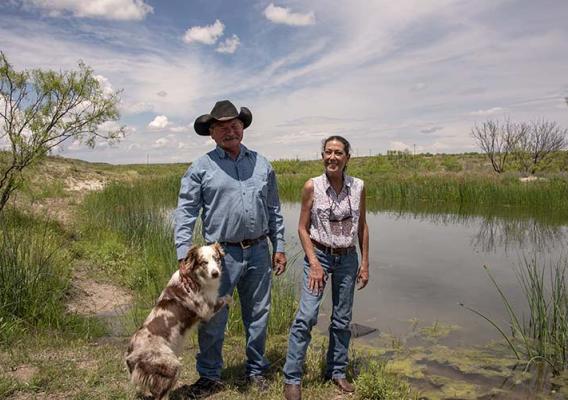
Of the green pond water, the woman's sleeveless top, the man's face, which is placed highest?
the man's face

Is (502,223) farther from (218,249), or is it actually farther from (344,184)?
(218,249)

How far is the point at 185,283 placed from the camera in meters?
3.58

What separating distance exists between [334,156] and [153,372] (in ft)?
7.33

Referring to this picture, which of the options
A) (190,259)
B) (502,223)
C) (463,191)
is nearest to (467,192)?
(463,191)

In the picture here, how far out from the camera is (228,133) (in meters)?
3.72

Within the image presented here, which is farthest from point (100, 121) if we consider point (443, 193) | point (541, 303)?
point (443, 193)

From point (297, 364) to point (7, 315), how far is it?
3.45 meters

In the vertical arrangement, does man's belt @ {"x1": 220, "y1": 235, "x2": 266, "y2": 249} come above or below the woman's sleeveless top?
below

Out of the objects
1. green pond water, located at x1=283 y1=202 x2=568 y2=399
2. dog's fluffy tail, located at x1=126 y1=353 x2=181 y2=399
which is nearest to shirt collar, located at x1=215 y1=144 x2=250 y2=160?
dog's fluffy tail, located at x1=126 y1=353 x2=181 y2=399

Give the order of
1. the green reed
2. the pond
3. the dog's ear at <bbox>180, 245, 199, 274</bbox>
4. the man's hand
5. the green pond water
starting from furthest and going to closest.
Result: the green reed → the pond → the green pond water → the man's hand → the dog's ear at <bbox>180, 245, 199, 274</bbox>

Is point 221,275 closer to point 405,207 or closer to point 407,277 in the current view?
point 407,277

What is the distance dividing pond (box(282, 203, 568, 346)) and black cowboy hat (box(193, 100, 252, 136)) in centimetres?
394

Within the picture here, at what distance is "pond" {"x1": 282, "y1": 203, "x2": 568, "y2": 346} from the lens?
6863 mm

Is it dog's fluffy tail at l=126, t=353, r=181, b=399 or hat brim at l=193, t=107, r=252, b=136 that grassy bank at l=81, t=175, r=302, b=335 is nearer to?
dog's fluffy tail at l=126, t=353, r=181, b=399
